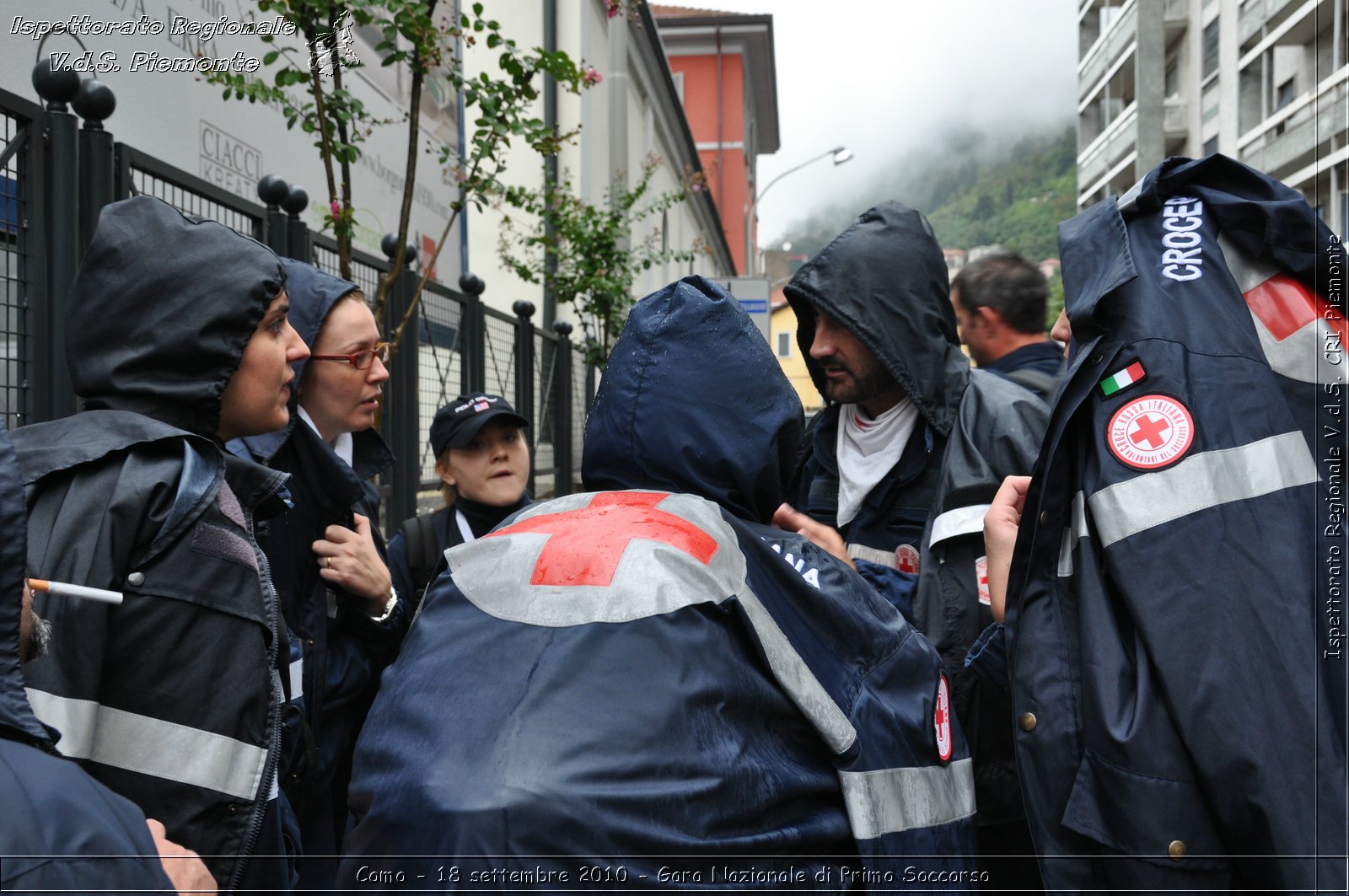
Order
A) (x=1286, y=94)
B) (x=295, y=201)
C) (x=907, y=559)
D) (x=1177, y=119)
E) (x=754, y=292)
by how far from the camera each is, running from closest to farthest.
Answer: (x=907, y=559) → (x=295, y=201) → (x=754, y=292) → (x=1286, y=94) → (x=1177, y=119)

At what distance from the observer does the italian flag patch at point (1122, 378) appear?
6.14 ft

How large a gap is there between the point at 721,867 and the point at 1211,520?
3.24ft

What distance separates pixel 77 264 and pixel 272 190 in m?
1.32

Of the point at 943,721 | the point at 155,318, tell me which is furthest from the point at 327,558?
the point at 943,721

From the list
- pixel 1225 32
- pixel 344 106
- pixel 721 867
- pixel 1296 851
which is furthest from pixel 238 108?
pixel 1225 32

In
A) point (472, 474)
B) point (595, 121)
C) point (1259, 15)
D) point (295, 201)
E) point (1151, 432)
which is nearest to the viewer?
point (1151, 432)

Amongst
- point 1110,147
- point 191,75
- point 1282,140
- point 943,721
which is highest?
point 1110,147

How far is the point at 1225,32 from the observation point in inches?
1081

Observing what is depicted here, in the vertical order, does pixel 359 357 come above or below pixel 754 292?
below

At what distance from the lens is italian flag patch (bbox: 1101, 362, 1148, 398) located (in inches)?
73.6

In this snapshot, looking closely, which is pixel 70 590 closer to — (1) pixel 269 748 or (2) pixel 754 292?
(1) pixel 269 748

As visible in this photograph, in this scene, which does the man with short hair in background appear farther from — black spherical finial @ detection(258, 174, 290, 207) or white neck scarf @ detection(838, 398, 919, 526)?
black spherical finial @ detection(258, 174, 290, 207)

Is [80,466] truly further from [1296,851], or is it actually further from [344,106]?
[344,106]

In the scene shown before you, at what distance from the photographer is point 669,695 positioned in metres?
1.49
